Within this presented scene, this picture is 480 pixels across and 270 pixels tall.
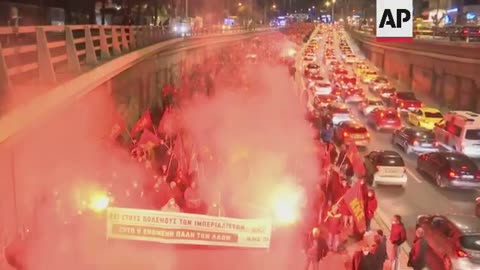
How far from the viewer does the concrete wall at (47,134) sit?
9266 mm

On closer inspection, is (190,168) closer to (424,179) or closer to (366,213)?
(366,213)

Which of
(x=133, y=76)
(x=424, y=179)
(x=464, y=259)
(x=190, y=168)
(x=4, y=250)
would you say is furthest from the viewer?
(x=133, y=76)

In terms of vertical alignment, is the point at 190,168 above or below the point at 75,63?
below

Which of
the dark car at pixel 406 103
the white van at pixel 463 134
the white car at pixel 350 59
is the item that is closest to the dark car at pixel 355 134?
the white van at pixel 463 134

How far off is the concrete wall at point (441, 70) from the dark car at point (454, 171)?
43.3ft

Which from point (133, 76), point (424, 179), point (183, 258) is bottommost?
point (424, 179)

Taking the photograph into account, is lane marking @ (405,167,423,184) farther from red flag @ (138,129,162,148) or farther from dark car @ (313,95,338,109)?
dark car @ (313,95,338,109)

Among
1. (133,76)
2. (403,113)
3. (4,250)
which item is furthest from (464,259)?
(403,113)

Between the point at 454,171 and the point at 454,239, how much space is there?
Answer: 7488 mm

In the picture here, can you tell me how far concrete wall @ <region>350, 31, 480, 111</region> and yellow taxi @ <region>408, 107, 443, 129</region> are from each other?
3580 millimetres

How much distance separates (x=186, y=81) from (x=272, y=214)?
A: 31.5 m

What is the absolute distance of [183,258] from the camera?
10117 mm

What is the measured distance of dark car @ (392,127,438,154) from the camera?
79.9 feet

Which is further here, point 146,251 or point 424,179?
point 424,179
